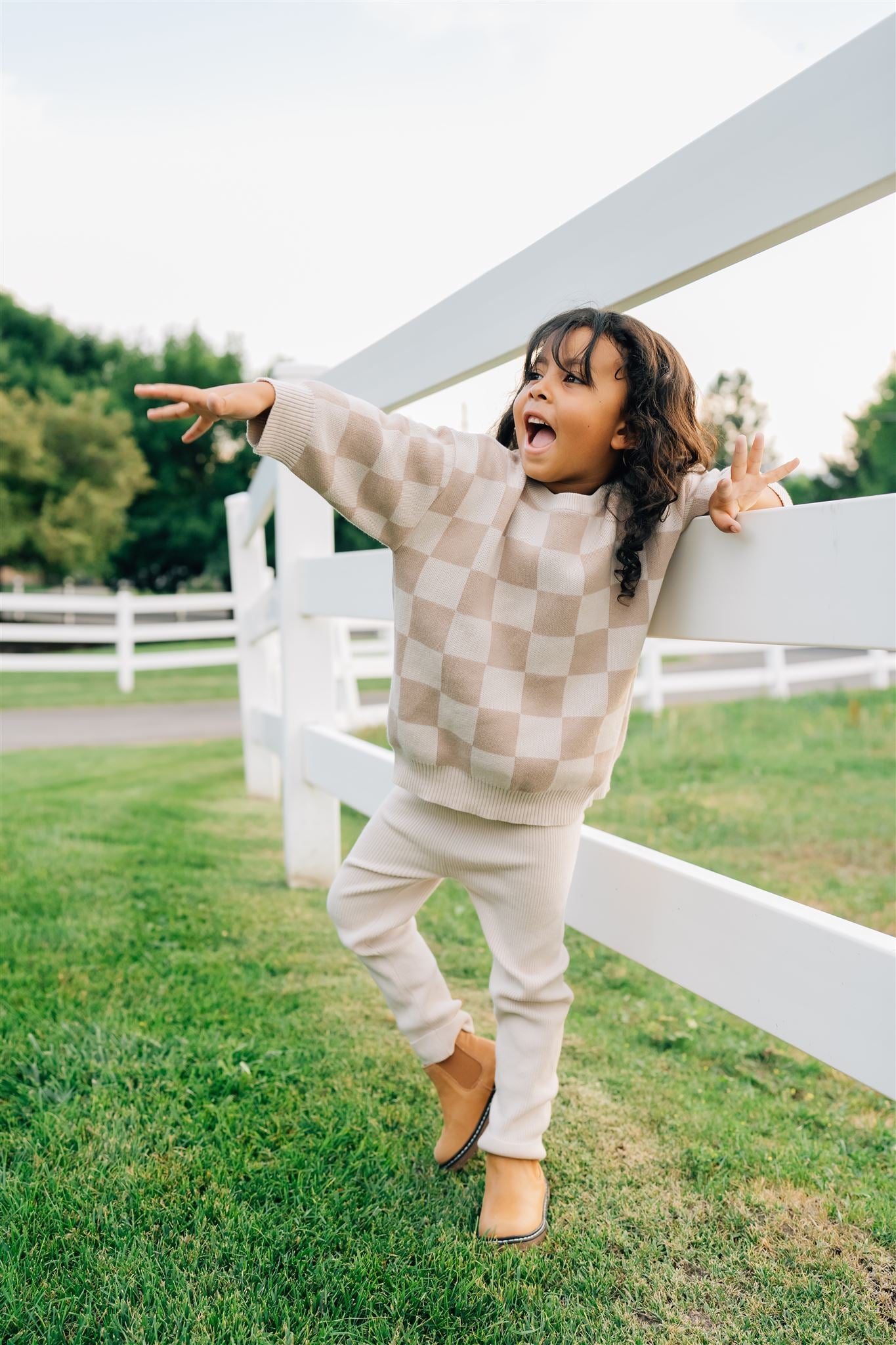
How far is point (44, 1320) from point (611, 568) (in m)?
1.20

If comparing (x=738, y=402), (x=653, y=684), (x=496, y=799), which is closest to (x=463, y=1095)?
(x=496, y=799)

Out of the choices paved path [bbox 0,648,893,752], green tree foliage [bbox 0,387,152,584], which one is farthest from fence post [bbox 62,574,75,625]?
paved path [bbox 0,648,893,752]

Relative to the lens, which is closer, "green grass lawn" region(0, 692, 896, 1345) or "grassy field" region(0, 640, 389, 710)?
"green grass lawn" region(0, 692, 896, 1345)

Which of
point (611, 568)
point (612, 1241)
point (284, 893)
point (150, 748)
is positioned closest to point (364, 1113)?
point (612, 1241)

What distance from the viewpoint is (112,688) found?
12008 millimetres

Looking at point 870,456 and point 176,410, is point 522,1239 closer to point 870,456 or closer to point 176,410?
point 176,410

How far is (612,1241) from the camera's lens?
55.7 inches

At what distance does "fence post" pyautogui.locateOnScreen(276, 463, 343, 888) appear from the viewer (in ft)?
10.3

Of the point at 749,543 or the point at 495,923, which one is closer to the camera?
the point at 749,543

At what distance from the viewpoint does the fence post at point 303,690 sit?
315cm

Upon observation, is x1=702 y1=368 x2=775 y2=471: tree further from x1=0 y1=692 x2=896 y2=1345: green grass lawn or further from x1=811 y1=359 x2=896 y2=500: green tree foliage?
x1=0 y1=692 x2=896 y2=1345: green grass lawn

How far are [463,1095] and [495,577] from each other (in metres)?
0.85

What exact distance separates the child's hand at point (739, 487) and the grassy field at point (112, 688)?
9.69 m

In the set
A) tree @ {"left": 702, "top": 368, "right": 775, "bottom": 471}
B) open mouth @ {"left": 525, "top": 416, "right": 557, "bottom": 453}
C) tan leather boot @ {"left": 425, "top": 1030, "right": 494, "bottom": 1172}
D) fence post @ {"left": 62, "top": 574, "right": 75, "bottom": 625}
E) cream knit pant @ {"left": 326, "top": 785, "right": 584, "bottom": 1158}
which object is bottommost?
fence post @ {"left": 62, "top": 574, "right": 75, "bottom": 625}
